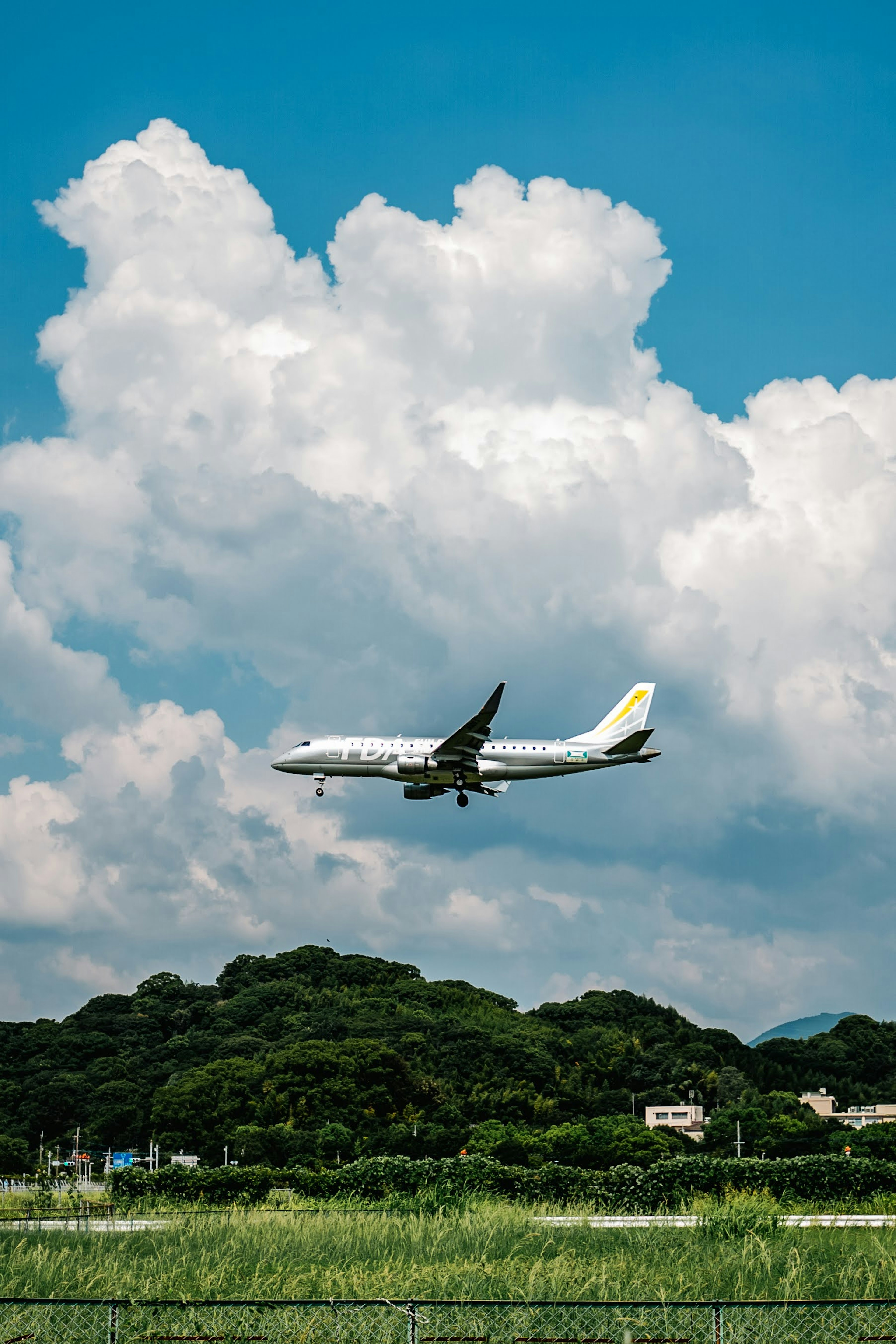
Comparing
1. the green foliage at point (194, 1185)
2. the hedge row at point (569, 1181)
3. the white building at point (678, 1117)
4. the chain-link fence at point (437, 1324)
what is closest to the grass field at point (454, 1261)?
the chain-link fence at point (437, 1324)

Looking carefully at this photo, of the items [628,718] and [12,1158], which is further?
[12,1158]

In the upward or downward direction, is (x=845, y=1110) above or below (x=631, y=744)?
below

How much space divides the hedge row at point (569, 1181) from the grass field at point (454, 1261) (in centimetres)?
1038

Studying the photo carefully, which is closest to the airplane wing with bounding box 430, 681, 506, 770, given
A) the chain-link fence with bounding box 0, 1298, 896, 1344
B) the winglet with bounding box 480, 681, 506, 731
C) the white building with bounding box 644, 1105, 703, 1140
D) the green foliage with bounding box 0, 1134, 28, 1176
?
the winglet with bounding box 480, 681, 506, 731

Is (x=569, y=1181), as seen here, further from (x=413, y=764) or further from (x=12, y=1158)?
(x=12, y=1158)

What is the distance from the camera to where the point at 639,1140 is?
83.8 meters

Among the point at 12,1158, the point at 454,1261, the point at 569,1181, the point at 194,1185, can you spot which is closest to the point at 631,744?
the point at 569,1181

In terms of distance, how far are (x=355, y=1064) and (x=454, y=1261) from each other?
94409 mm

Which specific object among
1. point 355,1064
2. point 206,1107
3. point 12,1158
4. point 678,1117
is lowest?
point 678,1117

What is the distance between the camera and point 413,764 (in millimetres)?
57188

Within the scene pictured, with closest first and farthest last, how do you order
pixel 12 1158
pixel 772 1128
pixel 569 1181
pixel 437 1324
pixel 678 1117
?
pixel 437 1324
pixel 569 1181
pixel 12 1158
pixel 772 1128
pixel 678 1117

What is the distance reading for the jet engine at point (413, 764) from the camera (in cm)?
5719

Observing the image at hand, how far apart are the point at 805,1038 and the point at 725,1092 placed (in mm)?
42459

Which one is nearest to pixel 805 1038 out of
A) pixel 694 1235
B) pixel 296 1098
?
pixel 296 1098
